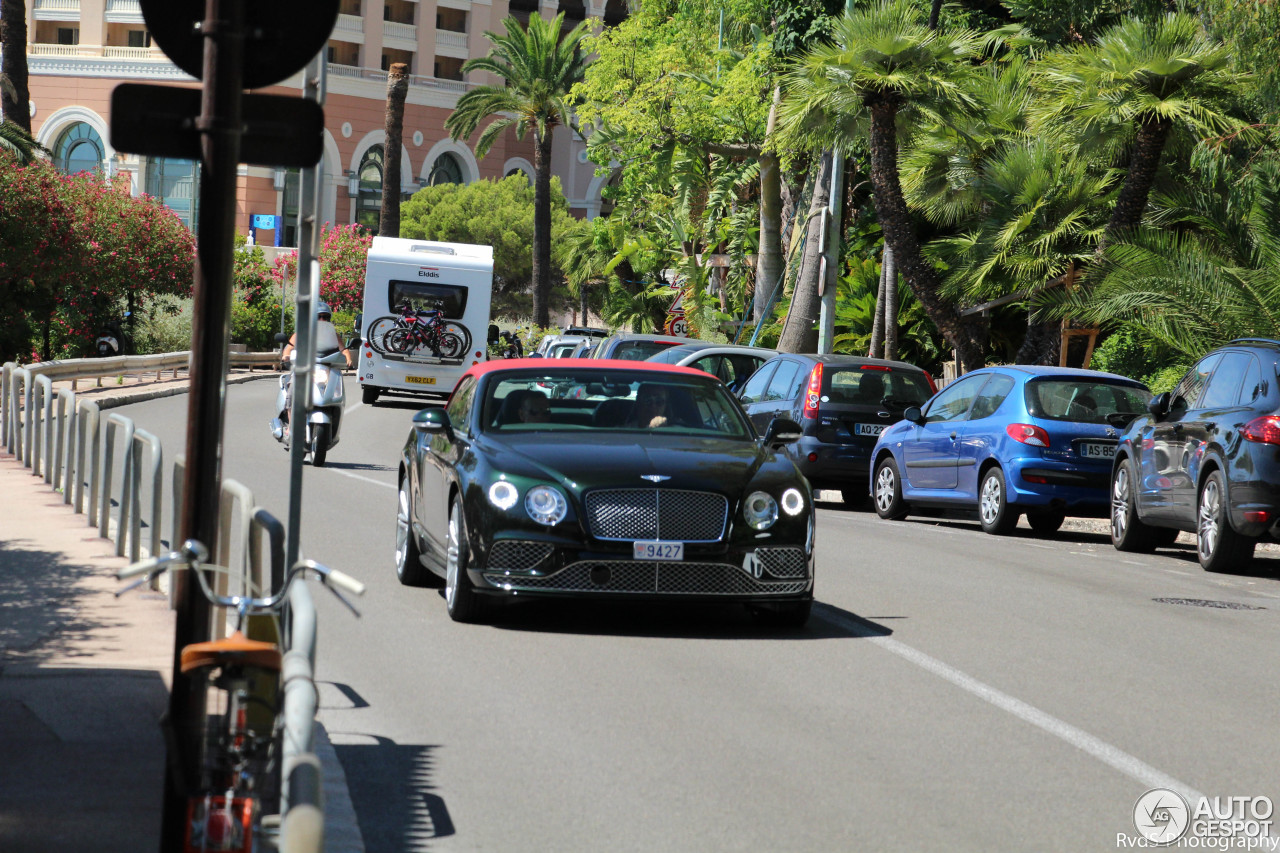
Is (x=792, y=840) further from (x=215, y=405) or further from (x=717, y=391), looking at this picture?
(x=717, y=391)

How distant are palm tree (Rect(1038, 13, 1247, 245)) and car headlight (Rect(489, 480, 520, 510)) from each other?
52.6 ft

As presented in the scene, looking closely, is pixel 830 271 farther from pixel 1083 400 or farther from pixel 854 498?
pixel 1083 400

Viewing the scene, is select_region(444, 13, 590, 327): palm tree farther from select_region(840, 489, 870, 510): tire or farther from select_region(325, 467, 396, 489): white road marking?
select_region(325, 467, 396, 489): white road marking

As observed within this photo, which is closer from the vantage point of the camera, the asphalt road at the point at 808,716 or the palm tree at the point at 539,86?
the asphalt road at the point at 808,716

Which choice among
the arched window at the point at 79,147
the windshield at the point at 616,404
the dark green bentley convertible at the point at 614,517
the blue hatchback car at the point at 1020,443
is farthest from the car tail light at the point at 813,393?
the arched window at the point at 79,147

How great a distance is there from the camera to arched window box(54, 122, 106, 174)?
9050 cm

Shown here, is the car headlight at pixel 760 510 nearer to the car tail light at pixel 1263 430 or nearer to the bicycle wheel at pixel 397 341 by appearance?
the car tail light at pixel 1263 430

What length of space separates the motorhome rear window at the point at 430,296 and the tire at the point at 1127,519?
21807mm

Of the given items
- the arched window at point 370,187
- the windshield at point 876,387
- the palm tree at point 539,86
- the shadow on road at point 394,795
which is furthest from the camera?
the arched window at point 370,187

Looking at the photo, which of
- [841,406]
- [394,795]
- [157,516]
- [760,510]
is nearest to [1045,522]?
[841,406]

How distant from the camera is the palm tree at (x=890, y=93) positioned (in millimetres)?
26812

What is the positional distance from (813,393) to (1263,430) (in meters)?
6.89

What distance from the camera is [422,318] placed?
3588 cm

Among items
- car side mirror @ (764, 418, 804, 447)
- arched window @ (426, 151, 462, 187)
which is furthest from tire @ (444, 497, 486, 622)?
arched window @ (426, 151, 462, 187)
